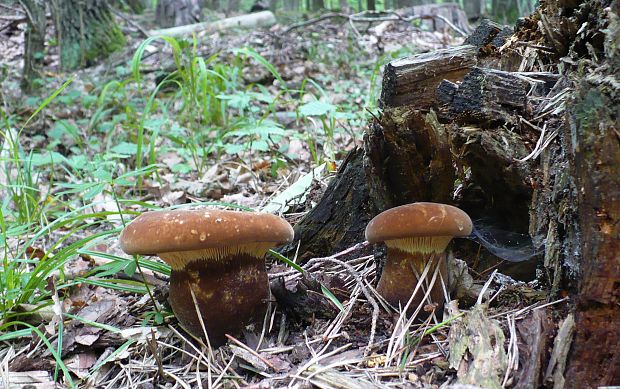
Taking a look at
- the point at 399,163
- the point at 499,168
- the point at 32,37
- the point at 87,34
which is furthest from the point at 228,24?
the point at 499,168

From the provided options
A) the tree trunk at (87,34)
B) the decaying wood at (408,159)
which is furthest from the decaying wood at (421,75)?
the tree trunk at (87,34)

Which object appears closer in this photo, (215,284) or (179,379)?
(179,379)

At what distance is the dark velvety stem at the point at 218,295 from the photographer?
6.78 feet

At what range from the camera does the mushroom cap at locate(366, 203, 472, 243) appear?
1.92 m

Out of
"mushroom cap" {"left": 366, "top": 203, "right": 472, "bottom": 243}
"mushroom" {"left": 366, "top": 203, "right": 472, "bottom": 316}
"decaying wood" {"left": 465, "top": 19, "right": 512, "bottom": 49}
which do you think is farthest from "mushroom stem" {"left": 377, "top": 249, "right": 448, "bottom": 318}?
"decaying wood" {"left": 465, "top": 19, "right": 512, "bottom": 49}

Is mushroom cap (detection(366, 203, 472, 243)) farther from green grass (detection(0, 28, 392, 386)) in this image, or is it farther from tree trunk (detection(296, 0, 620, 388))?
green grass (detection(0, 28, 392, 386))

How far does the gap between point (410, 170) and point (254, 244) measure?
80 cm

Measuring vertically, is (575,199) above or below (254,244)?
above

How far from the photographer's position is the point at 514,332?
1.74 metres

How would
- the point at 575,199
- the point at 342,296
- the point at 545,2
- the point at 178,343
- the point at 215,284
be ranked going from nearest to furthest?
the point at 575,199, the point at 215,284, the point at 178,343, the point at 342,296, the point at 545,2

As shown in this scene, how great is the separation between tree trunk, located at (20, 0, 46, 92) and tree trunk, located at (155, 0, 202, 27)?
6.48m

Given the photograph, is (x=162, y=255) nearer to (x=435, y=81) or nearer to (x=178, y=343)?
(x=178, y=343)

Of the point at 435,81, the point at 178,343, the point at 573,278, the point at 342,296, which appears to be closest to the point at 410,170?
the point at 435,81

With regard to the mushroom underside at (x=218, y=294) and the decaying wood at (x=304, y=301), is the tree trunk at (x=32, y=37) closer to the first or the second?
the mushroom underside at (x=218, y=294)
